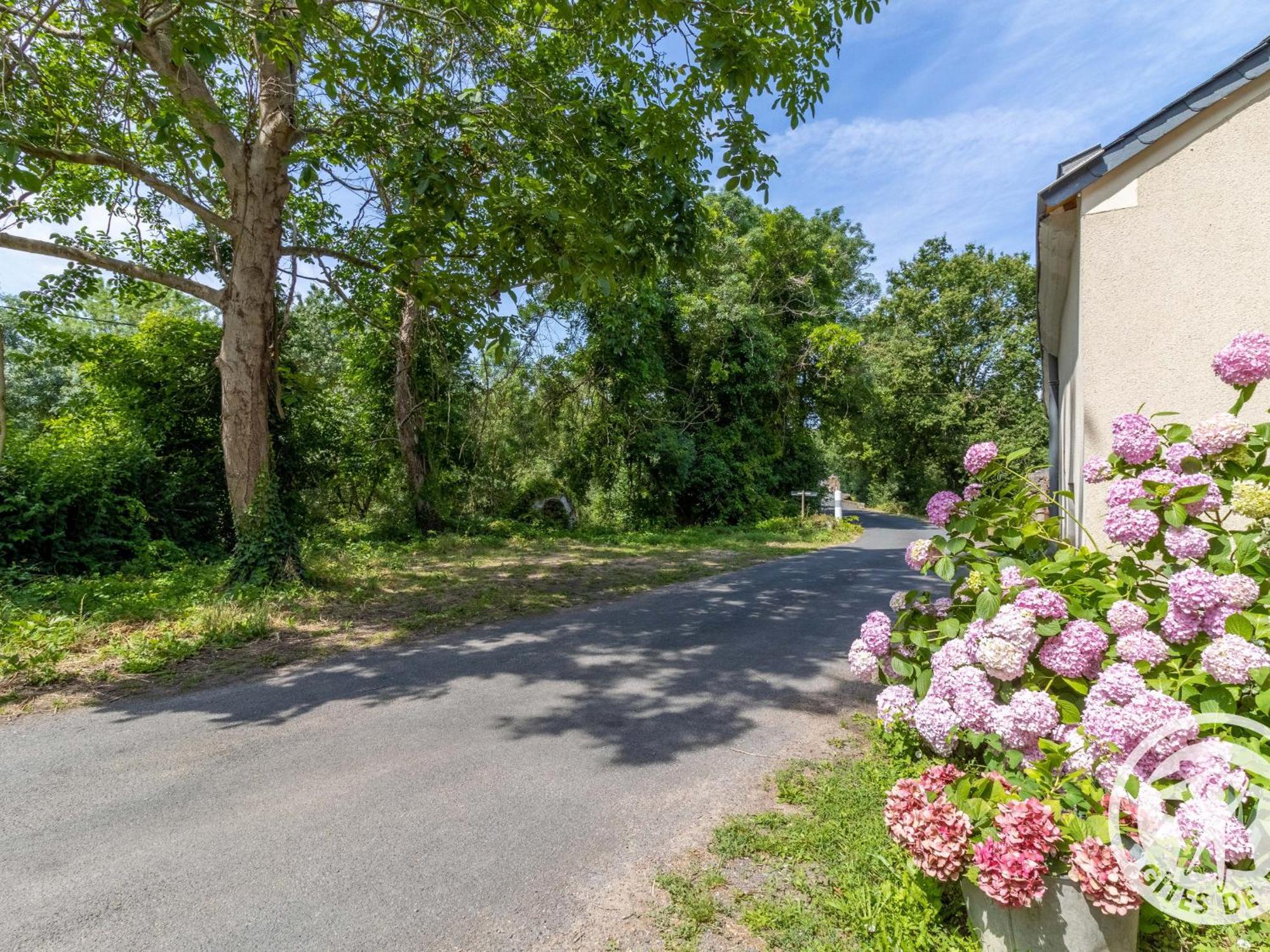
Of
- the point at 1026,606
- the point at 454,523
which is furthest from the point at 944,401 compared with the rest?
the point at 1026,606

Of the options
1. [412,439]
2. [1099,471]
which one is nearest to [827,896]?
[1099,471]

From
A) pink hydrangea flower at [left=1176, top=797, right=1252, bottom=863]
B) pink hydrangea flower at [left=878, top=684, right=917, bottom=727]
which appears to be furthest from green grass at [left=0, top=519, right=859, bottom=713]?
pink hydrangea flower at [left=1176, top=797, right=1252, bottom=863]

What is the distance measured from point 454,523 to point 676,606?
805cm

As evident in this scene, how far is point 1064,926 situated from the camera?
169 centimetres

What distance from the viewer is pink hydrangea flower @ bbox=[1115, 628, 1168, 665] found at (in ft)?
6.66

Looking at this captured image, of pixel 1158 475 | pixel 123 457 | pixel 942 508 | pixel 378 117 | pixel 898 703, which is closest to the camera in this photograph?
pixel 1158 475

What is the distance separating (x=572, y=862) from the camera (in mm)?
2363

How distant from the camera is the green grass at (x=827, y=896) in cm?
192

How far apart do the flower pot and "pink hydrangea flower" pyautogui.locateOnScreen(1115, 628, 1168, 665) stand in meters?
0.80

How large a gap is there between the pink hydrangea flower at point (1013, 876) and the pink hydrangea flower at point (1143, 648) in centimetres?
84

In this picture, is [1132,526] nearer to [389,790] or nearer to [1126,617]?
[1126,617]

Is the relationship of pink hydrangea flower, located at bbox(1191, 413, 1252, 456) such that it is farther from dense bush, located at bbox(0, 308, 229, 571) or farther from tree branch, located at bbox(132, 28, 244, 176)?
dense bush, located at bbox(0, 308, 229, 571)

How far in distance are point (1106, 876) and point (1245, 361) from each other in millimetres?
2030

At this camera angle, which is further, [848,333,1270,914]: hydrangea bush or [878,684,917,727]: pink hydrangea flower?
[878,684,917,727]: pink hydrangea flower
